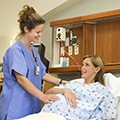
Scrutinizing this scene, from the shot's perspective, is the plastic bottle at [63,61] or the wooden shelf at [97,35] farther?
the plastic bottle at [63,61]

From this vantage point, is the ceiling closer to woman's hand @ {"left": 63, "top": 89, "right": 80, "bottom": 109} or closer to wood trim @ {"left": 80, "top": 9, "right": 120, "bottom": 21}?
wood trim @ {"left": 80, "top": 9, "right": 120, "bottom": 21}

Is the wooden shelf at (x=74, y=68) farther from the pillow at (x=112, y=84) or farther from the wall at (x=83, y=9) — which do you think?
the pillow at (x=112, y=84)

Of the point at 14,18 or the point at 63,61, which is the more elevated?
the point at 14,18

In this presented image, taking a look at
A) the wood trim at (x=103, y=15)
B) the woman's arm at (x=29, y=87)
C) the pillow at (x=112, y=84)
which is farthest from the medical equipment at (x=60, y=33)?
the woman's arm at (x=29, y=87)

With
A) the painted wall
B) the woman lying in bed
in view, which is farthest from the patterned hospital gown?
the painted wall

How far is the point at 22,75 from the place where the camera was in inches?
76.8

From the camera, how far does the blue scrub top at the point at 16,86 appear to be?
1.97 meters

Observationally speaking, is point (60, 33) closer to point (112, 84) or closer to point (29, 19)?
point (112, 84)

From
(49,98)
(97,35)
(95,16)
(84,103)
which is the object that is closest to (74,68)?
(97,35)

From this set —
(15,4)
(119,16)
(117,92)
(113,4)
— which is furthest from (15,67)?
(15,4)

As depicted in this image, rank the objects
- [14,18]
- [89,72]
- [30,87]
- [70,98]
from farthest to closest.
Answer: [14,18]
[89,72]
[70,98]
[30,87]

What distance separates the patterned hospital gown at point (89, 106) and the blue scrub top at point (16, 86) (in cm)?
18

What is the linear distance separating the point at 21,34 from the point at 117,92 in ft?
3.43

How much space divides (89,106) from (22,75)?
607mm
